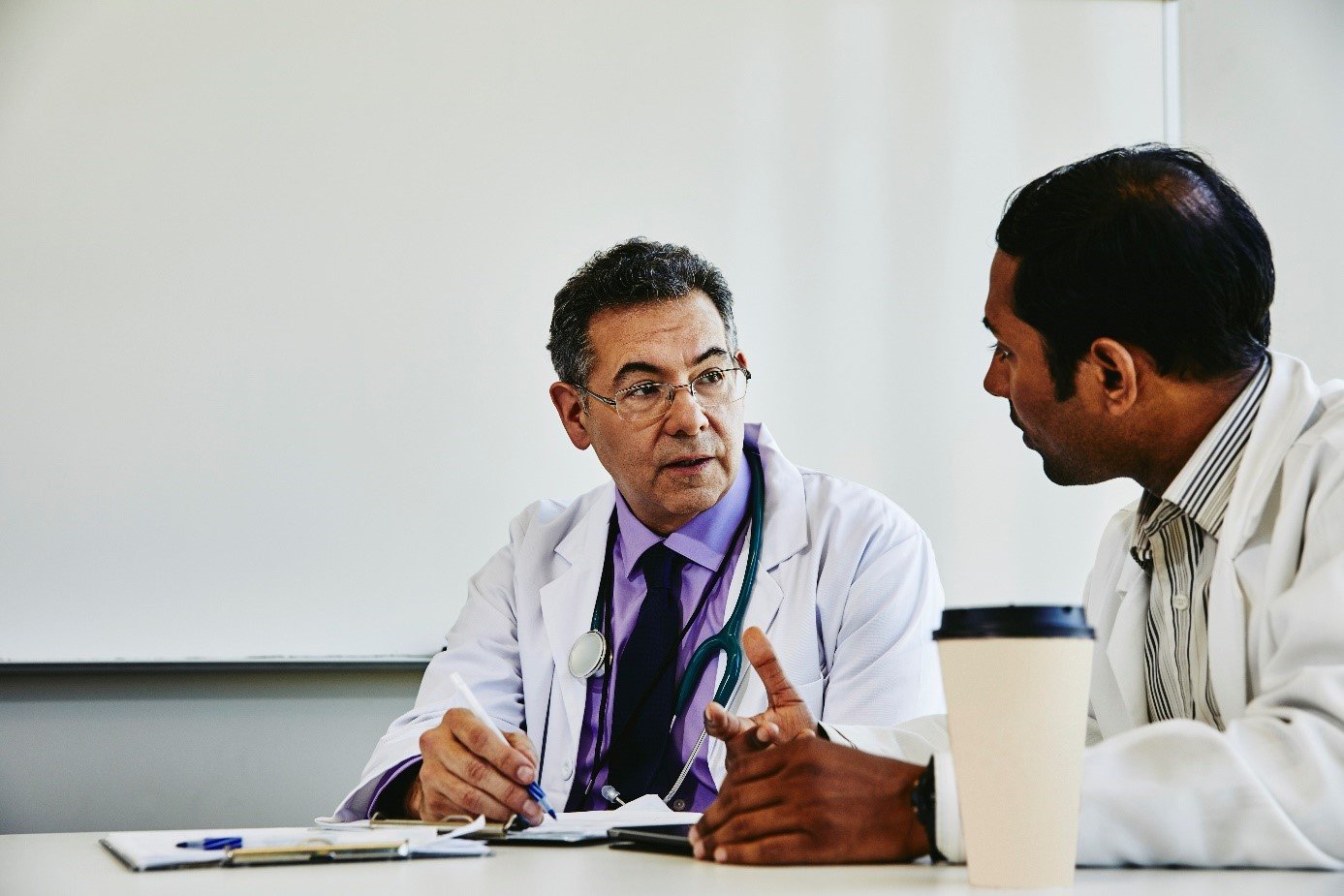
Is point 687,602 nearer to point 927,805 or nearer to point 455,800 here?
point 455,800

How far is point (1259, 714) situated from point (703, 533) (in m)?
1.36

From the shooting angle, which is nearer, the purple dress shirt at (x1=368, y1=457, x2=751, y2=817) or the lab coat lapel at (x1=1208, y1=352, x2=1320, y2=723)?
the lab coat lapel at (x1=1208, y1=352, x2=1320, y2=723)

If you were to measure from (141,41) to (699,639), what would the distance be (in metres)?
2.09

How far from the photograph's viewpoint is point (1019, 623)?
2.95ft

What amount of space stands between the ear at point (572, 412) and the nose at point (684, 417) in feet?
0.95

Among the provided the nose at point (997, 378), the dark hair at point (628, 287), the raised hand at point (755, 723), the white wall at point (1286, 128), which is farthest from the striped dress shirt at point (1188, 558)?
the white wall at point (1286, 128)

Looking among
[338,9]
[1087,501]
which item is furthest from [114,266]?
[1087,501]

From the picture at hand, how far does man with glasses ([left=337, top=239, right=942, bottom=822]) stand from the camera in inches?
86.2

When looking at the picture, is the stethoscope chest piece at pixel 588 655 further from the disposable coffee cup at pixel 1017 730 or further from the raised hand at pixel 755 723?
the disposable coffee cup at pixel 1017 730

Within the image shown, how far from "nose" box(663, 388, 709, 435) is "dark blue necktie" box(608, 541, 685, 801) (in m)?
0.27

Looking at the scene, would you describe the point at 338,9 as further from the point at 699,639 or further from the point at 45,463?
the point at 699,639

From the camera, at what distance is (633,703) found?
225 centimetres

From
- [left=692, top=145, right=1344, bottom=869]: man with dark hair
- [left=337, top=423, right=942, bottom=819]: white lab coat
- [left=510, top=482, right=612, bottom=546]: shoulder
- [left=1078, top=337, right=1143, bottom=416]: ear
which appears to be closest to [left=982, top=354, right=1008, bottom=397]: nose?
[left=692, top=145, right=1344, bottom=869]: man with dark hair

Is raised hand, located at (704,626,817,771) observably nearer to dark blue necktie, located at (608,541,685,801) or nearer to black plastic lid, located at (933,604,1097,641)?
black plastic lid, located at (933,604,1097,641)
